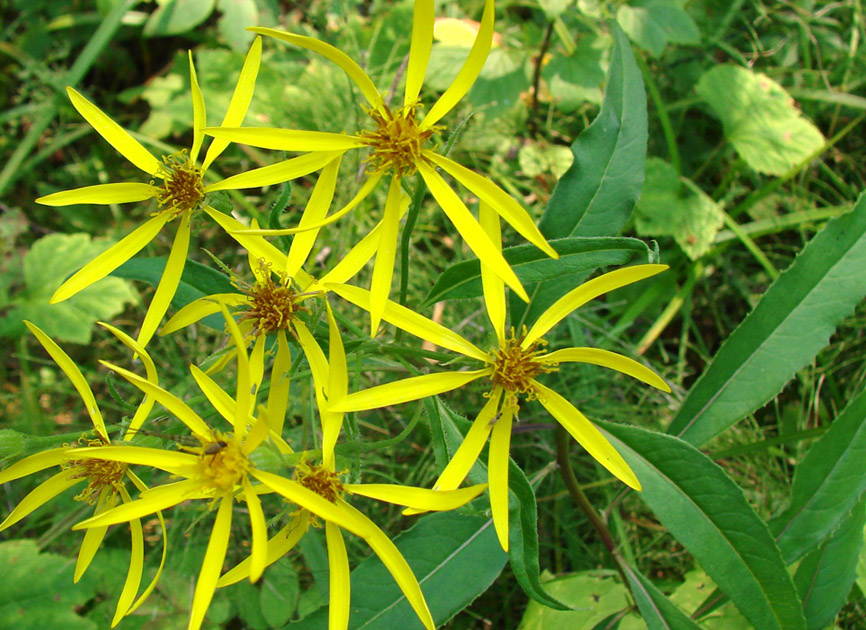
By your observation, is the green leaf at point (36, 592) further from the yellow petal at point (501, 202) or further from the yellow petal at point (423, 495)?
the yellow petal at point (501, 202)

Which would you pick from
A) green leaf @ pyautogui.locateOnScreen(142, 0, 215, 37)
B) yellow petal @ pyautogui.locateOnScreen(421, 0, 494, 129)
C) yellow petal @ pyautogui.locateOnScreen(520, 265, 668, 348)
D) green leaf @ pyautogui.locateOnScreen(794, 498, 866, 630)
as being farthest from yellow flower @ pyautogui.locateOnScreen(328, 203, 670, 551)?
green leaf @ pyautogui.locateOnScreen(142, 0, 215, 37)

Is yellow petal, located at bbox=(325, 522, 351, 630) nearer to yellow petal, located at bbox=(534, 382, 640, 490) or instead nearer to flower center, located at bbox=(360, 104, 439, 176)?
yellow petal, located at bbox=(534, 382, 640, 490)

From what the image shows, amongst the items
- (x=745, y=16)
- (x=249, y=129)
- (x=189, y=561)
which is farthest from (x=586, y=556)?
(x=745, y=16)

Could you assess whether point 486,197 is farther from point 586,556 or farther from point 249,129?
point 586,556

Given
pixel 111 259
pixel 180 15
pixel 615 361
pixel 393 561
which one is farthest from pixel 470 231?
pixel 180 15

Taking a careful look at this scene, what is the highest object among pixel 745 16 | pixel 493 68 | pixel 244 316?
pixel 493 68

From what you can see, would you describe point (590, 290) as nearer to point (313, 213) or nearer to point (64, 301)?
point (313, 213)
